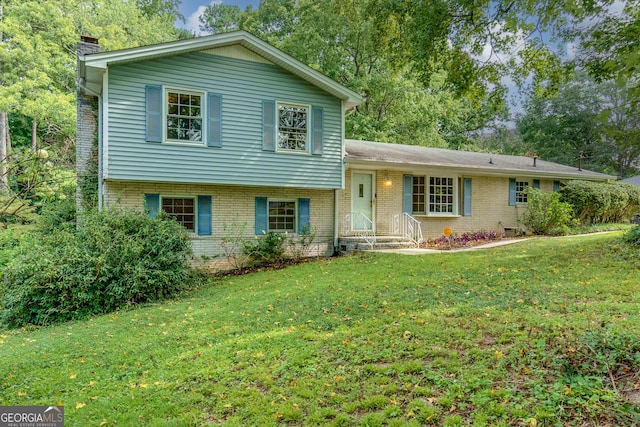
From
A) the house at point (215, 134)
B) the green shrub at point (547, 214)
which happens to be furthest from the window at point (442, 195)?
the house at point (215, 134)

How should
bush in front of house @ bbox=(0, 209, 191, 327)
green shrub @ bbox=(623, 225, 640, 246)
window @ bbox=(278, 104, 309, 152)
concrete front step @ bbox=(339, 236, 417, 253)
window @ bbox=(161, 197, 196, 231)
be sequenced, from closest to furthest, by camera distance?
bush in front of house @ bbox=(0, 209, 191, 327), green shrub @ bbox=(623, 225, 640, 246), window @ bbox=(161, 197, 196, 231), window @ bbox=(278, 104, 309, 152), concrete front step @ bbox=(339, 236, 417, 253)

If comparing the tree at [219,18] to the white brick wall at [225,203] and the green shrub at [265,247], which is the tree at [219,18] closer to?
the white brick wall at [225,203]

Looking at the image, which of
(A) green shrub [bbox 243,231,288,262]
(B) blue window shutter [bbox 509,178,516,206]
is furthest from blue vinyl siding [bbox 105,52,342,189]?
(B) blue window shutter [bbox 509,178,516,206]

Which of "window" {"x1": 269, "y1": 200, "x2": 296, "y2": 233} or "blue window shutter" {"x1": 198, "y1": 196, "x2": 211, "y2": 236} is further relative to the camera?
"window" {"x1": 269, "y1": 200, "x2": 296, "y2": 233}

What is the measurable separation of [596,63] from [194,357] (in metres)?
9.69

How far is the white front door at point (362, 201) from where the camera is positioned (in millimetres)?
13883

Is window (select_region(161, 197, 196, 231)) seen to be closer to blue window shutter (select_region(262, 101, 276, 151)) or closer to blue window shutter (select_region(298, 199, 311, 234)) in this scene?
blue window shutter (select_region(262, 101, 276, 151))

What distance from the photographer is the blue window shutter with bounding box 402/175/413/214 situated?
14.5 metres

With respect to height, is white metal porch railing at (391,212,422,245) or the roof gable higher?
the roof gable

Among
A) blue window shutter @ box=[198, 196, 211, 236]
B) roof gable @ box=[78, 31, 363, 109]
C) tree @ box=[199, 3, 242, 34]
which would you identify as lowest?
blue window shutter @ box=[198, 196, 211, 236]

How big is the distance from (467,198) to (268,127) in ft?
28.0

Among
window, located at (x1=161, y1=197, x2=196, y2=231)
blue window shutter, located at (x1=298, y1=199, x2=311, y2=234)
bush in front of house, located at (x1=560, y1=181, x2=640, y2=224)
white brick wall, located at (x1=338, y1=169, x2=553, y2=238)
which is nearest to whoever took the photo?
window, located at (x1=161, y1=197, x2=196, y2=231)

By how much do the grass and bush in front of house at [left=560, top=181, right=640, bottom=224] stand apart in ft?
34.1

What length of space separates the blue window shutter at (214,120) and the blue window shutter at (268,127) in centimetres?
131
